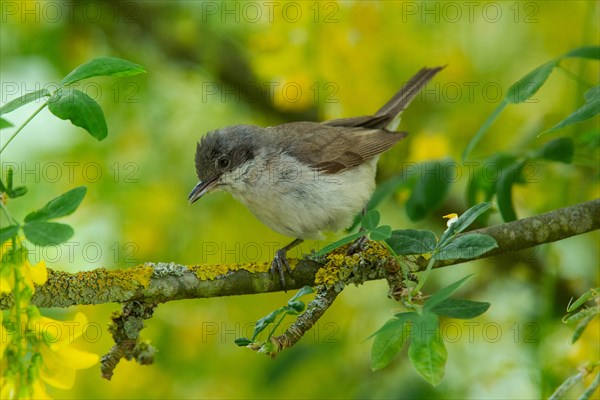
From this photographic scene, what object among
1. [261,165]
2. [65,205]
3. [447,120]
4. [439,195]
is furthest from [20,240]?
[447,120]

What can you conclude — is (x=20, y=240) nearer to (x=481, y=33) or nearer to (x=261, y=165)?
(x=261, y=165)

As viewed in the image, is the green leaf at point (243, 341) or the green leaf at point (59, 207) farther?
the green leaf at point (243, 341)

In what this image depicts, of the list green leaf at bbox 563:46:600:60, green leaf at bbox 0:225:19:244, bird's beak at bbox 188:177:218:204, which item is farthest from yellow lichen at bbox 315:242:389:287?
bird's beak at bbox 188:177:218:204

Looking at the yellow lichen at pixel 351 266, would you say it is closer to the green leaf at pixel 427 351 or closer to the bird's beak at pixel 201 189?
the green leaf at pixel 427 351

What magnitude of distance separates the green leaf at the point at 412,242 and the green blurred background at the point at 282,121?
55.4 inches

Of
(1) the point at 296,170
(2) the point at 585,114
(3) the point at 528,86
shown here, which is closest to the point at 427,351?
(2) the point at 585,114

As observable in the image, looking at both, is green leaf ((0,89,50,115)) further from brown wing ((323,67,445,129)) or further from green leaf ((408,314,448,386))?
brown wing ((323,67,445,129))

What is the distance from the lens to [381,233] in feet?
7.64

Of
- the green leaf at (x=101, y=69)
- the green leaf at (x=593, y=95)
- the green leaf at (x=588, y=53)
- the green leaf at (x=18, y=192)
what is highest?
the green leaf at (x=101, y=69)

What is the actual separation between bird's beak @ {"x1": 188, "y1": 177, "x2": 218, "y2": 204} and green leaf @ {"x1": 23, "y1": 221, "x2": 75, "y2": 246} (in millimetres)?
2321

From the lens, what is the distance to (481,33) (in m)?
5.57

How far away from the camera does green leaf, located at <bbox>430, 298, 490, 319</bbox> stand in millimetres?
2139

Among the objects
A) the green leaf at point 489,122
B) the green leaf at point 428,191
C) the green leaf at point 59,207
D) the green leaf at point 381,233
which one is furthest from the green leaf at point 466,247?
the green leaf at point 428,191

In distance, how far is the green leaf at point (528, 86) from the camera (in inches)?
107
